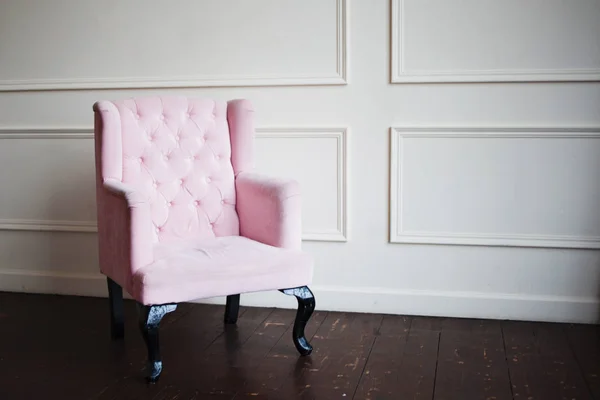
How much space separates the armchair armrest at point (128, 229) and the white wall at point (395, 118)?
3.13 ft

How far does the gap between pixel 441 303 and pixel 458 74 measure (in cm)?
101

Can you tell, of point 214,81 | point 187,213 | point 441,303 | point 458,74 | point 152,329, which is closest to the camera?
point 152,329

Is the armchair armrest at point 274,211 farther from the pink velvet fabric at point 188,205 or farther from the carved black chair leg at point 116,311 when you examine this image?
the carved black chair leg at point 116,311

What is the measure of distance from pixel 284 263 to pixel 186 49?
1.34m

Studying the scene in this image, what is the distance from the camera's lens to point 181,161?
2965mm

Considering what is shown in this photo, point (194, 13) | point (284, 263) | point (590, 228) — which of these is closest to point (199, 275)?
point (284, 263)

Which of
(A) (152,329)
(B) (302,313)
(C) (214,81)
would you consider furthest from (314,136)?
(A) (152,329)

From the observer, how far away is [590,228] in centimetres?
309

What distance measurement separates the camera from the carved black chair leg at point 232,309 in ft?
10.3

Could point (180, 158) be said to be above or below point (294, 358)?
above

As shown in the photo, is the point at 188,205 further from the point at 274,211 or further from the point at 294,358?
the point at 294,358

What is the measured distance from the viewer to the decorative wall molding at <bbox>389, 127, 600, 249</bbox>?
309cm

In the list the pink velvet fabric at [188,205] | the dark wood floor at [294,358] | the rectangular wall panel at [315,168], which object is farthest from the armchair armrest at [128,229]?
the rectangular wall panel at [315,168]

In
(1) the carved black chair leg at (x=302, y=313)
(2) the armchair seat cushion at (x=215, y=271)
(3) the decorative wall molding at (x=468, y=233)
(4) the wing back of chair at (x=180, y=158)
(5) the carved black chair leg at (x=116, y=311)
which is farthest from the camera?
(3) the decorative wall molding at (x=468, y=233)
